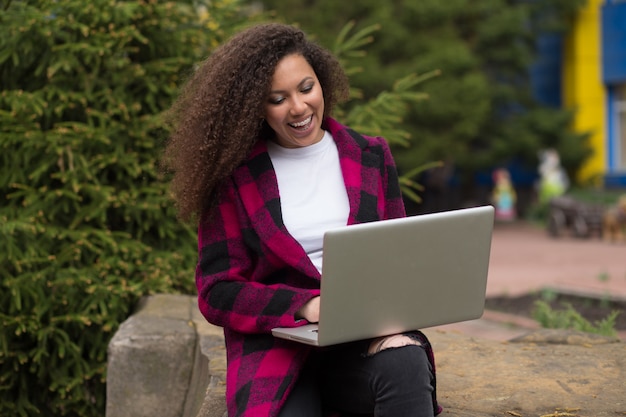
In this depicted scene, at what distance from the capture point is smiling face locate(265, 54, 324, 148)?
2.69 m

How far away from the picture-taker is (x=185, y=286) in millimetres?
4609

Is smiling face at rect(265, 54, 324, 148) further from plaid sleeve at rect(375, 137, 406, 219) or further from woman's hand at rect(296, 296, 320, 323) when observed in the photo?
woman's hand at rect(296, 296, 320, 323)

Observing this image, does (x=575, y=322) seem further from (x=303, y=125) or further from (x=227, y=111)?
(x=227, y=111)

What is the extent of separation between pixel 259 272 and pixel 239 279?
7 centimetres

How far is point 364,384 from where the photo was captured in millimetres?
2518

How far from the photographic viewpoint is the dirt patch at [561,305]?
6.71m

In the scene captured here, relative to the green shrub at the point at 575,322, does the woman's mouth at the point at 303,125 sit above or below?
above

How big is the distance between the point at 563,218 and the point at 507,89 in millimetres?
4377

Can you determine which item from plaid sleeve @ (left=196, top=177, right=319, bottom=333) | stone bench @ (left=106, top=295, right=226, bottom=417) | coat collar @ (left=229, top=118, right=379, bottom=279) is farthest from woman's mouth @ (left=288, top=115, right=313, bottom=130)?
stone bench @ (left=106, top=295, right=226, bottom=417)

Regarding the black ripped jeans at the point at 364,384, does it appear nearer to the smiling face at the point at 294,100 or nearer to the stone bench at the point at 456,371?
the stone bench at the point at 456,371

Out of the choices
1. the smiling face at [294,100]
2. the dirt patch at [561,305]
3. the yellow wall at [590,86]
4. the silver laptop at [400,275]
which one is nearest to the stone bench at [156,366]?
the smiling face at [294,100]

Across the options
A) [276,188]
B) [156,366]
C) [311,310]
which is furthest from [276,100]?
[156,366]

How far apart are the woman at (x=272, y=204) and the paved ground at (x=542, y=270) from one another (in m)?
1.51

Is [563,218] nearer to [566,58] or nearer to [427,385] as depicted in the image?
[566,58]
